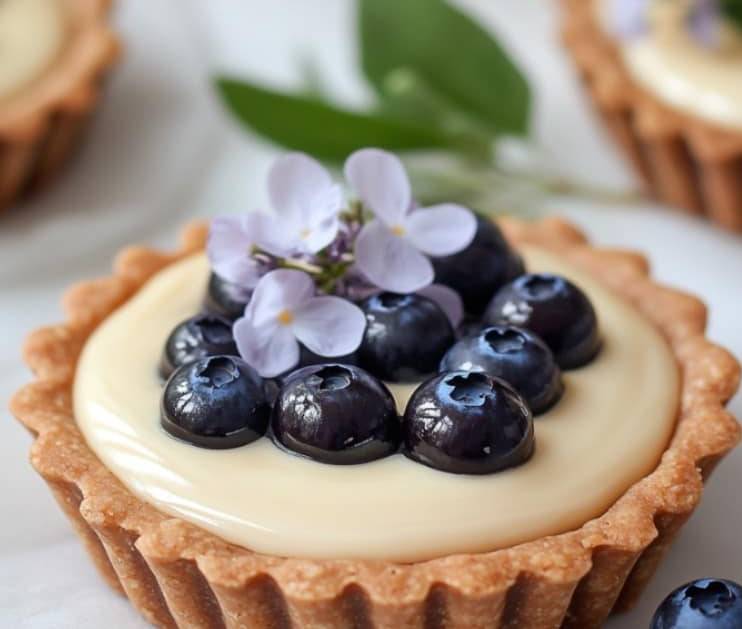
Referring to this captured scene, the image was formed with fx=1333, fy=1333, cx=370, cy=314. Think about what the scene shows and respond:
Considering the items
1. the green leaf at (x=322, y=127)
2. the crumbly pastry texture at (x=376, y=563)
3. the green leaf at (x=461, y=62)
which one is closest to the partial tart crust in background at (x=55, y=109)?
the green leaf at (x=322, y=127)

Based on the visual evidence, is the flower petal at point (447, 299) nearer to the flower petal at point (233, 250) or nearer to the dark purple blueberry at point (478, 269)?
the dark purple blueberry at point (478, 269)

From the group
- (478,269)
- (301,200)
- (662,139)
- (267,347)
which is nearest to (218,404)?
(267,347)

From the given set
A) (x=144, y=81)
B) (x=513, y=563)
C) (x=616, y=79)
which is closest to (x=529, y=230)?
(x=616, y=79)

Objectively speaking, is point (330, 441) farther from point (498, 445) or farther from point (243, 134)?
point (243, 134)

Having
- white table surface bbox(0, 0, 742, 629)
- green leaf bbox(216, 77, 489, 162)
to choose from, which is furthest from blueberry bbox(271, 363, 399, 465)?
green leaf bbox(216, 77, 489, 162)

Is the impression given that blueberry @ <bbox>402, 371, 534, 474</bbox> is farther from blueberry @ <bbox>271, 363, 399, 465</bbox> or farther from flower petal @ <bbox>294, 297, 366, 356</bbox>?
flower petal @ <bbox>294, 297, 366, 356</bbox>

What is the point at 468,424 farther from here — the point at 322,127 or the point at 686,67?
the point at 686,67

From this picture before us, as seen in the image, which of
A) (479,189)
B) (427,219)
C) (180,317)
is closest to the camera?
(427,219)
